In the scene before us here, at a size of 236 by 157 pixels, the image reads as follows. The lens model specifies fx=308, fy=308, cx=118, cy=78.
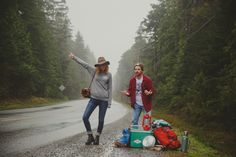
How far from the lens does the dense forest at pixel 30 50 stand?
2841cm

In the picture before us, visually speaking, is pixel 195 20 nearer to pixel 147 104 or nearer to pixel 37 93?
pixel 147 104

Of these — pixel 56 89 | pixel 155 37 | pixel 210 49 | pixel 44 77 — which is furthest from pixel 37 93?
pixel 210 49

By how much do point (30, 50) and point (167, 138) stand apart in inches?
1187

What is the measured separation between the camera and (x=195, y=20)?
23500mm

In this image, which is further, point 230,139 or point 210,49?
point 210,49

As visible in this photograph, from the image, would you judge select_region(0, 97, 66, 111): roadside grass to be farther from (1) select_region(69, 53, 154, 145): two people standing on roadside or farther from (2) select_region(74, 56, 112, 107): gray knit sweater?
(2) select_region(74, 56, 112, 107): gray knit sweater

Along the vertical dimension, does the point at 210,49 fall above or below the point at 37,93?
above

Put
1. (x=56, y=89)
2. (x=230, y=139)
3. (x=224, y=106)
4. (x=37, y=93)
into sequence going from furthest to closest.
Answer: (x=56, y=89) → (x=37, y=93) → (x=224, y=106) → (x=230, y=139)

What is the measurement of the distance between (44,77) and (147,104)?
37514 mm

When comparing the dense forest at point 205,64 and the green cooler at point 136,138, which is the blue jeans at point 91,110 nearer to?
the green cooler at point 136,138

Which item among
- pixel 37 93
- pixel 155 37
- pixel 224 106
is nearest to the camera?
pixel 224 106

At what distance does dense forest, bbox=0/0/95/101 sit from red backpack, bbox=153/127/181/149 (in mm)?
21676

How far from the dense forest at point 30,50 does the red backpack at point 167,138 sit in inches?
853

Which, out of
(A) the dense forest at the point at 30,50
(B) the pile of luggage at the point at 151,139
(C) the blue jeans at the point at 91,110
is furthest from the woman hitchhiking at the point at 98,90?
(A) the dense forest at the point at 30,50
